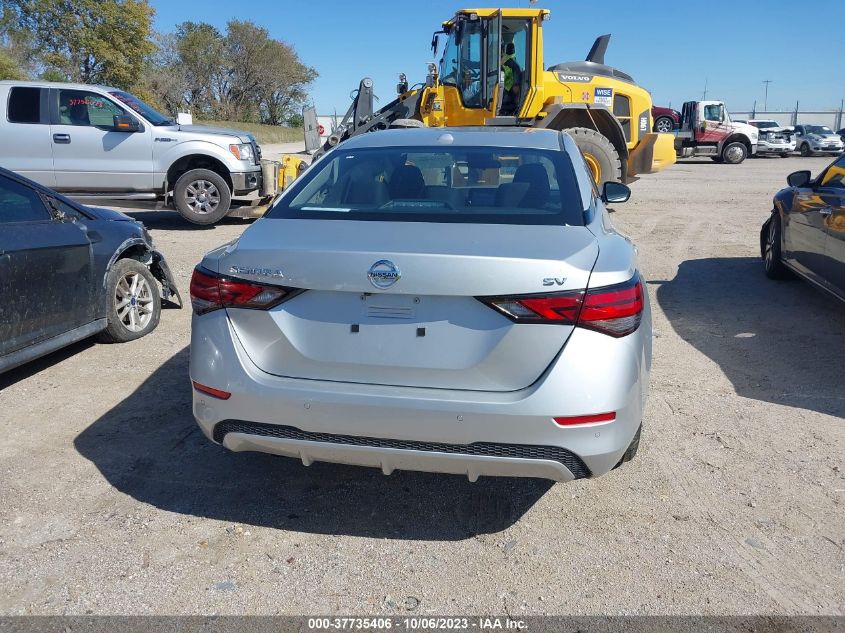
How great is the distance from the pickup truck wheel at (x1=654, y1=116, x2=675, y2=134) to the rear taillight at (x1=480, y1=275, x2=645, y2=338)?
3239 centimetres

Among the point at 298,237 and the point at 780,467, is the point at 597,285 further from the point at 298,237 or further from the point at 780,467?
the point at 780,467

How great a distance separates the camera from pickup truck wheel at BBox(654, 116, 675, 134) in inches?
1276

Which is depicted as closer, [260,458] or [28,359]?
[260,458]

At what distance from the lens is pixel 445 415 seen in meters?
2.64

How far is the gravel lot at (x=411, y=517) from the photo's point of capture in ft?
8.95

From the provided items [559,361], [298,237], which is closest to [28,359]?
[298,237]

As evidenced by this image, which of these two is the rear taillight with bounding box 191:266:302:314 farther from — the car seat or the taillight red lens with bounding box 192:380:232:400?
the car seat

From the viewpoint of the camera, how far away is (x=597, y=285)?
2.62 m

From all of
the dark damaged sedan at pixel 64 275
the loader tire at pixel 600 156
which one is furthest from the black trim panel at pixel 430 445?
the loader tire at pixel 600 156

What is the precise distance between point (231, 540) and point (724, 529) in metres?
2.17

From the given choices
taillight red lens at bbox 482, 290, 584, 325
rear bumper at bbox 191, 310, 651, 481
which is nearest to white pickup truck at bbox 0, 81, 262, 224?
rear bumper at bbox 191, 310, 651, 481

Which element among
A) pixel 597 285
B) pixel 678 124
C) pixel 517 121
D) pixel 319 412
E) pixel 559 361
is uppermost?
pixel 678 124

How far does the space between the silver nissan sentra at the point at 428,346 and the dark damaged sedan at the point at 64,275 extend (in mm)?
2125

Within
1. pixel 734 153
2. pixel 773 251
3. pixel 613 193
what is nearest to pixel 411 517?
pixel 613 193
